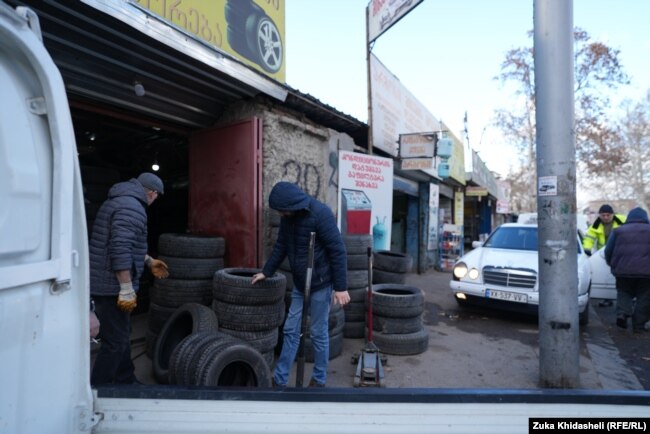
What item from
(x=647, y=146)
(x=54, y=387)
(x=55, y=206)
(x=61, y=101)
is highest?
(x=647, y=146)

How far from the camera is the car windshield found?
23.4 ft

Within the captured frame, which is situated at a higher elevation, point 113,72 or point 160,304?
point 113,72

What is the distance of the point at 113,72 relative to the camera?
413cm

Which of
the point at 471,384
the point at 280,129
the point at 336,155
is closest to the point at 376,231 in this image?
the point at 336,155

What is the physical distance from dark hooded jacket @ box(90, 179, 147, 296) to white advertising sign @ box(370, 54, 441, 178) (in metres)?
6.33

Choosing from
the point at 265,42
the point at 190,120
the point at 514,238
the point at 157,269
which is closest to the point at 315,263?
the point at 157,269

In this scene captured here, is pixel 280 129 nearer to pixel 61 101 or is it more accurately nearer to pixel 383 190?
pixel 383 190

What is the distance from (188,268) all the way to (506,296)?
4.82 metres

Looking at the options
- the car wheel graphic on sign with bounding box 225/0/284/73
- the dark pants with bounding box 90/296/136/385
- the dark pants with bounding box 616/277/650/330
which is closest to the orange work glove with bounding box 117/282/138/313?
the dark pants with bounding box 90/296/136/385

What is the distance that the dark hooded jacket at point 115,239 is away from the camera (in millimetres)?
2893

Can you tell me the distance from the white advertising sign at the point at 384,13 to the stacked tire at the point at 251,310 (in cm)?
576

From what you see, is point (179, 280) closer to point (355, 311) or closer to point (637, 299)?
point (355, 311)

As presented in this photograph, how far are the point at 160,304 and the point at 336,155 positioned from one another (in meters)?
3.99

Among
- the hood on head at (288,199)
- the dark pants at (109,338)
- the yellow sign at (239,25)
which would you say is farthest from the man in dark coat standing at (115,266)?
the yellow sign at (239,25)
